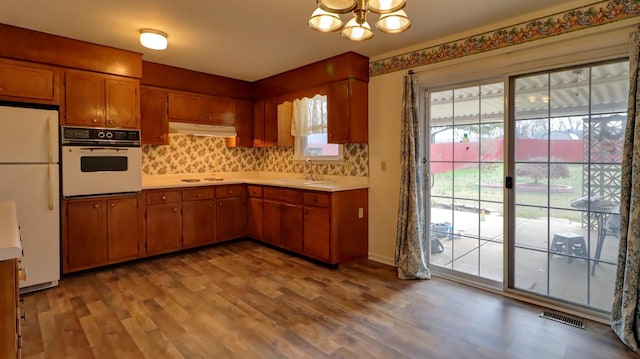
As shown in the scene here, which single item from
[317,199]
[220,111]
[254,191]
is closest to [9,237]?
[317,199]

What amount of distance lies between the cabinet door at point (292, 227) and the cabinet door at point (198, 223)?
3.41ft

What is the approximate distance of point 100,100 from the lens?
11.8 ft

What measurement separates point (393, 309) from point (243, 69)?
3525 millimetres

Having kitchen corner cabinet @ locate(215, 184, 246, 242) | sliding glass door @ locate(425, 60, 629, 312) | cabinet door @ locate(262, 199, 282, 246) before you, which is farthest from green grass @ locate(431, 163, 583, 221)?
kitchen corner cabinet @ locate(215, 184, 246, 242)

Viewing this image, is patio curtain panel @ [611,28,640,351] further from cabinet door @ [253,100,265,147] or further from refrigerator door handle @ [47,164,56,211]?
refrigerator door handle @ [47,164,56,211]

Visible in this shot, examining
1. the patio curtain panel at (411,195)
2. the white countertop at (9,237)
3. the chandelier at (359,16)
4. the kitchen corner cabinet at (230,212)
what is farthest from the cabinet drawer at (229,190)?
the chandelier at (359,16)

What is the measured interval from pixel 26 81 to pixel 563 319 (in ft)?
16.5

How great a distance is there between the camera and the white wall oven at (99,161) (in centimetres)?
339

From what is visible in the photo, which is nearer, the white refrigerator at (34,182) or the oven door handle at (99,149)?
the white refrigerator at (34,182)

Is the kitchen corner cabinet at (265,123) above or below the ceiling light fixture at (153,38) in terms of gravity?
below

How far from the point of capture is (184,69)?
14.9 ft

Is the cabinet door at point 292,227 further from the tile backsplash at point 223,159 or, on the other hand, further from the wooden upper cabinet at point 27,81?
the wooden upper cabinet at point 27,81

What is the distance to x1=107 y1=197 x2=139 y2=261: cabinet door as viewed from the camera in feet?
12.2

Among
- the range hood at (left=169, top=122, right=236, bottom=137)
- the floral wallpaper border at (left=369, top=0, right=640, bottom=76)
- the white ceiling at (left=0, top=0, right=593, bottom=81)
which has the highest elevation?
the white ceiling at (left=0, top=0, right=593, bottom=81)
